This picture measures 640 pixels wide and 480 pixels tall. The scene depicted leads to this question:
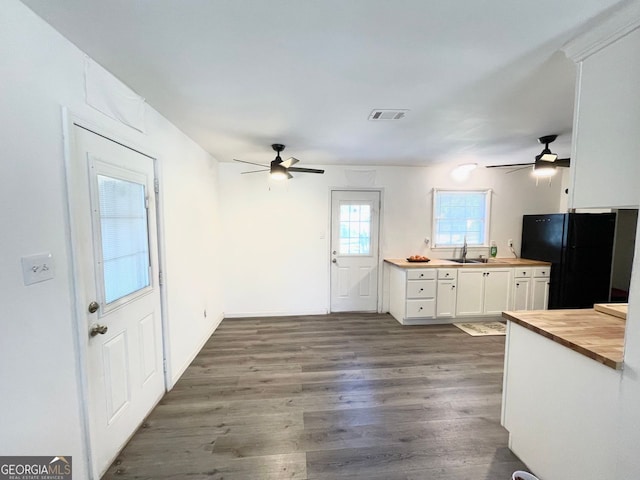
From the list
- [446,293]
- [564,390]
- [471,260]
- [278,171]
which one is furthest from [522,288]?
[278,171]

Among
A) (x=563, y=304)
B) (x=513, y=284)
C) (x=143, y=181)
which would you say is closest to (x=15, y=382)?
(x=143, y=181)

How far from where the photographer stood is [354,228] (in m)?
4.51

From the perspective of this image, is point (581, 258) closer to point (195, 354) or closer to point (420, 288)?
point (420, 288)

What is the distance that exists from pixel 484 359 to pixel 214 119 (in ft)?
12.5

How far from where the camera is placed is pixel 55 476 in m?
1.30

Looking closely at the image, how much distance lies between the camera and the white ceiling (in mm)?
1168

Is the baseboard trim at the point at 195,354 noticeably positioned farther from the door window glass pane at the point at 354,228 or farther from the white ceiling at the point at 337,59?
the white ceiling at the point at 337,59

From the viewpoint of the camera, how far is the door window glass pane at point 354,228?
4.48 metres

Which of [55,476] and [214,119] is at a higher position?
[214,119]

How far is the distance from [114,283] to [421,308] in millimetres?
3741

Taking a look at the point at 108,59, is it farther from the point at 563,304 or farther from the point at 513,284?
the point at 563,304

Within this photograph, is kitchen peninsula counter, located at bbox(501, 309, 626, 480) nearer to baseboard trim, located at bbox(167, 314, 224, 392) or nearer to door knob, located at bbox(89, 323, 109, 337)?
door knob, located at bbox(89, 323, 109, 337)

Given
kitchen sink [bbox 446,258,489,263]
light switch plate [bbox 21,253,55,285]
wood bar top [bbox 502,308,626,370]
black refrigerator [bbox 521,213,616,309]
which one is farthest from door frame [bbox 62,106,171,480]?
black refrigerator [bbox 521,213,616,309]

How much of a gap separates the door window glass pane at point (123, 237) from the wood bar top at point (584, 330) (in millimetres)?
2653
